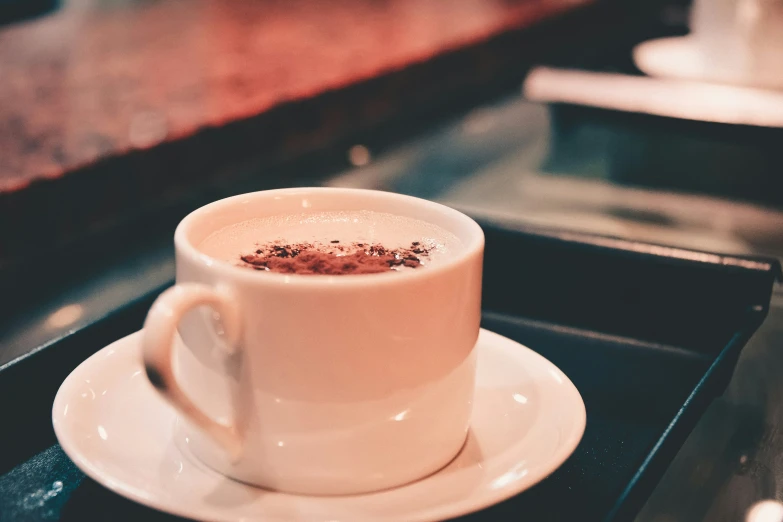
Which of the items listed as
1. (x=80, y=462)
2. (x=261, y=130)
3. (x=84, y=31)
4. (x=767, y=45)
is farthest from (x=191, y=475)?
(x=84, y=31)

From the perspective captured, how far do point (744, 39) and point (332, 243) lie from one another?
46.9 inches

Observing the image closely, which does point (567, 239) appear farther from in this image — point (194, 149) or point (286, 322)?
point (194, 149)

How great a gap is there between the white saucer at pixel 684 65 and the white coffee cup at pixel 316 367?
1030mm

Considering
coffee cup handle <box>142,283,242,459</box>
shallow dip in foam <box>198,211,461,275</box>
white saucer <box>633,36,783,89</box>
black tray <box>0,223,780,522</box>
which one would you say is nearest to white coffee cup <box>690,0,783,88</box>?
white saucer <box>633,36,783,89</box>

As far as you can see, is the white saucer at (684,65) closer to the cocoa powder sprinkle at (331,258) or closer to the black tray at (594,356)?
the black tray at (594,356)

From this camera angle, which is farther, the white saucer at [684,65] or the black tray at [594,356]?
the white saucer at [684,65]

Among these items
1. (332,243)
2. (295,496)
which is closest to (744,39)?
(332,243)

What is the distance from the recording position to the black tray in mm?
411

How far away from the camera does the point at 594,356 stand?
0.59m

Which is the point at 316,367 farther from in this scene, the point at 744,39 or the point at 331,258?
the point at 744,39

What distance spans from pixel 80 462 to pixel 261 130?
A: 880 mm

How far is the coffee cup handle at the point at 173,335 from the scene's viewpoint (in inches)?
13.7

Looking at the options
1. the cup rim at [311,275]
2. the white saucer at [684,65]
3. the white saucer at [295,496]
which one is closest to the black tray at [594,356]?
the white saucer at [295,496]

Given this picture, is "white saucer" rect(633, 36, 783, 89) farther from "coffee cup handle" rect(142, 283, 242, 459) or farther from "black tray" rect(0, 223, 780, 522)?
"coffee cup handle" rect(142, 283, 242, 459)
